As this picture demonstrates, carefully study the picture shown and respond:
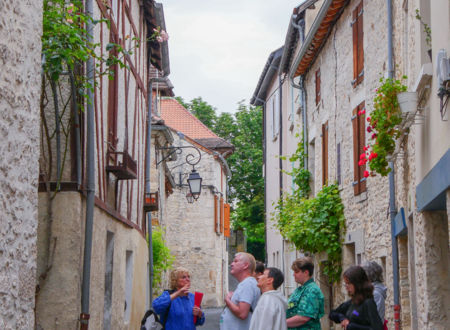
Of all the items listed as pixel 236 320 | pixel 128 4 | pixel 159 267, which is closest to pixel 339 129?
pixel 128 4

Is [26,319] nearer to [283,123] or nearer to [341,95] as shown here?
[341,95]

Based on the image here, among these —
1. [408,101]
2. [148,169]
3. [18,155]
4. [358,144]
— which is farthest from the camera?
[148,169]

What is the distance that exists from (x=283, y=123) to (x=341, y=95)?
883cm

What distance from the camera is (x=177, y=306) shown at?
728cm

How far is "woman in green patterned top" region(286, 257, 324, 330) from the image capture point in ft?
21.0

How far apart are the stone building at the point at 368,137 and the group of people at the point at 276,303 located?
2.70 ft

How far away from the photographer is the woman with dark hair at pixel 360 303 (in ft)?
19.6

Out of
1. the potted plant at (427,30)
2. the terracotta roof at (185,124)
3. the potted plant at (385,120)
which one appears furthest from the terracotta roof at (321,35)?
the terracotta roof at (185,124)

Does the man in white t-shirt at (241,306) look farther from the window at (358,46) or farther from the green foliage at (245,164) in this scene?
the green foliage at (245,164)

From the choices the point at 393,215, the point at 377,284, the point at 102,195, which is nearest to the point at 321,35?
the point at 393,215

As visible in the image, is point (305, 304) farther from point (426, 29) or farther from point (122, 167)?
point (122, 167)

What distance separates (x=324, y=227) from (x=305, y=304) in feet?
26.9

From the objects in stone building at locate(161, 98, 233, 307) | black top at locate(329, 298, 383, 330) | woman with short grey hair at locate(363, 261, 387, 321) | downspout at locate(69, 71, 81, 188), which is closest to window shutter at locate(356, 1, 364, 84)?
woman with short grey hair at locate(363, 261, 387, 321)

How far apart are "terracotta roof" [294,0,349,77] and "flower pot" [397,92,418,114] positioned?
720cm
